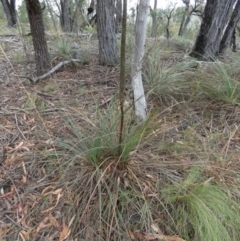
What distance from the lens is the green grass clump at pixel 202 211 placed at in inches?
49.5

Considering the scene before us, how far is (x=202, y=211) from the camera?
50.9 inches

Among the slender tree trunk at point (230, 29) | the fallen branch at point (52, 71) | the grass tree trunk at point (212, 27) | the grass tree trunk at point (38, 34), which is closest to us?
the grass tree trunk at point (38, 34)

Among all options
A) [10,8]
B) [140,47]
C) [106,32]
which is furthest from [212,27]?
[10,8]

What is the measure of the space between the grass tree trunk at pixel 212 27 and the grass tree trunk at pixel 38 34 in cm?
200

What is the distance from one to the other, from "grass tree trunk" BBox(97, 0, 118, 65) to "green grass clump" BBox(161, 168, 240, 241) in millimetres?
2179

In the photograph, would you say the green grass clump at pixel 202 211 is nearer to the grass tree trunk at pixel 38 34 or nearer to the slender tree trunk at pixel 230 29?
the grass tree trunk at pixel 38 34

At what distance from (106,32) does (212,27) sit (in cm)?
144

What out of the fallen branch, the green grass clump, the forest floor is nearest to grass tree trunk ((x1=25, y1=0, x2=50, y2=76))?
the fallen branch

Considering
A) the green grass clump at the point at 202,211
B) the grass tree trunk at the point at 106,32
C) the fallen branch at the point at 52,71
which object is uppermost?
the grass tree trunk at the point at 106,32

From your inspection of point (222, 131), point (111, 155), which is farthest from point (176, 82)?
point (111, 155)

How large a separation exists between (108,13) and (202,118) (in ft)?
5.91

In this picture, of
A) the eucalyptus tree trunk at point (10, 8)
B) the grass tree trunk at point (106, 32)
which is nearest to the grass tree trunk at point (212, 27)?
the grass tree trunk at point (106, 32)

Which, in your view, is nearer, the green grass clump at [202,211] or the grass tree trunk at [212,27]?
the green grass clump at [202,211]

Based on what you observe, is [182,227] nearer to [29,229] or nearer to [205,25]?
[29,229]
